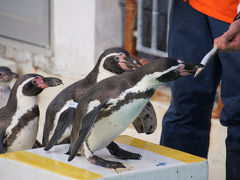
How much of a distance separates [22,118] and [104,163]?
58 cm

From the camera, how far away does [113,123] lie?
86.7 inches

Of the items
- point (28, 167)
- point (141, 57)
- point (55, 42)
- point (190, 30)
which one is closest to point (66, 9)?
point (55, 42)

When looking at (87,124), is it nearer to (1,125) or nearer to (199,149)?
(1,125)

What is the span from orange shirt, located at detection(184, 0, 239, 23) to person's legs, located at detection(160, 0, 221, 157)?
67 mm

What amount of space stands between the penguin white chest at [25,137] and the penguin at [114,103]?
0.47 m

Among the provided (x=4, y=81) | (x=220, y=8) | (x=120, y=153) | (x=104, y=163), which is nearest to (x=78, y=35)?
(x=4, y=81)

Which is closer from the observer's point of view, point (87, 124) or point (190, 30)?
point (87, 124)

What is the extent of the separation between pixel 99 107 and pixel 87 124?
0.23ft

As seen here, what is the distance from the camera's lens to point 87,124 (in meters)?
2.14

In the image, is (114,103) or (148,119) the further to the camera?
(148,119)

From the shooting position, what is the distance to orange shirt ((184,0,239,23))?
2766mm

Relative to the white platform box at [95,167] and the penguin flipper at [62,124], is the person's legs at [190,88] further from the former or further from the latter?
the penguin flipper at [62,124]

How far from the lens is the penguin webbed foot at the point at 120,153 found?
237 cm

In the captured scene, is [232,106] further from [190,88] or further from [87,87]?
[87,87]
